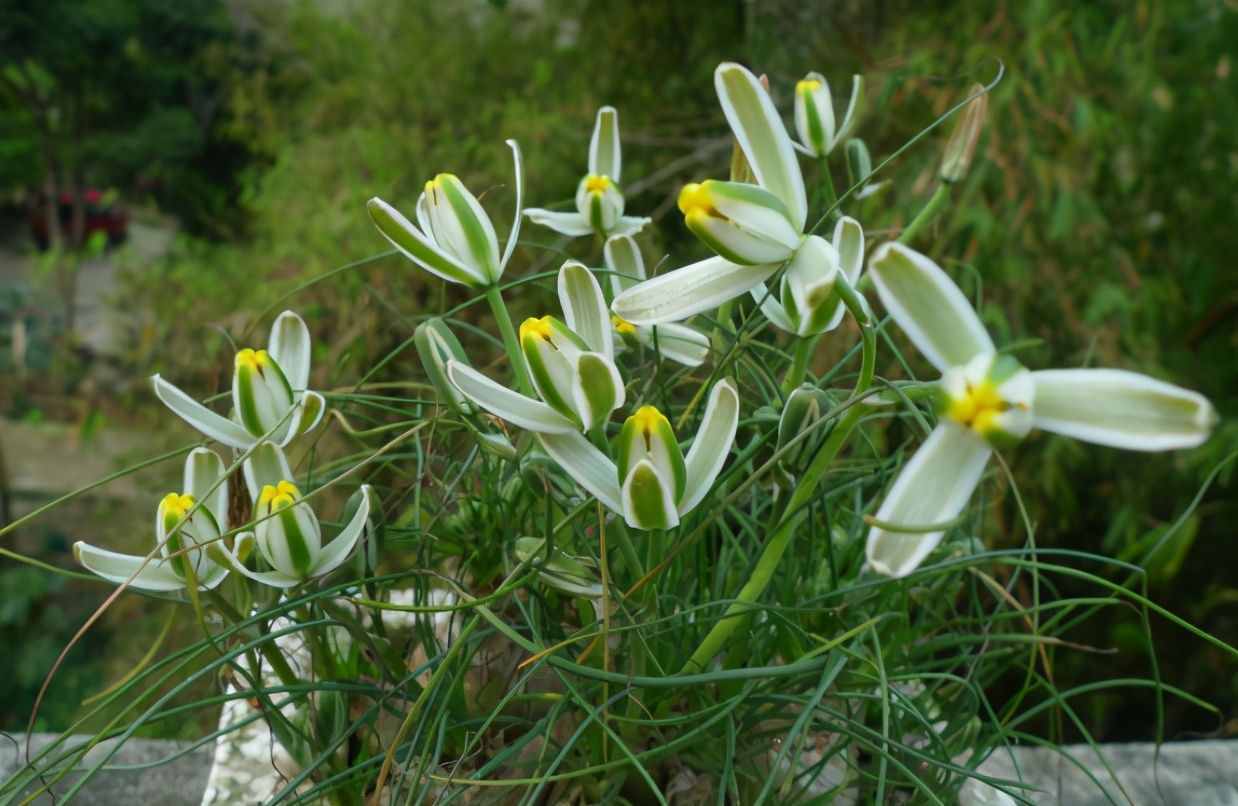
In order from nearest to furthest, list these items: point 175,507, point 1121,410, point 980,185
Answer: point 1121,410
point 175,507
point 980,185

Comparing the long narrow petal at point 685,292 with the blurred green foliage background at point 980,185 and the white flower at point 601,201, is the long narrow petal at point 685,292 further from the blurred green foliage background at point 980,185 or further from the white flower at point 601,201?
the blurred green foliage background at point 980,185

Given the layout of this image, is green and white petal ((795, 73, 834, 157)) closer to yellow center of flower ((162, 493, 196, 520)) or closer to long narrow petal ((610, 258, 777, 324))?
long narrow petal ((610, 258, 777, 324))

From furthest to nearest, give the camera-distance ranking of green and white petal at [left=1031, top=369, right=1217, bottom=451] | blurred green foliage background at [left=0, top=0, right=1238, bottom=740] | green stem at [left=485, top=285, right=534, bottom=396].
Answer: blurred green foliage background at [left=0, top=0, right=1238, bottom=740] < green stem at [left=485, top=285, right=534, bottom=396] < green and white petal at [left=1031, top=369, right=1217, bottom=451]

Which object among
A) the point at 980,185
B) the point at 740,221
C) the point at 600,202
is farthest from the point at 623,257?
the point at 980,185

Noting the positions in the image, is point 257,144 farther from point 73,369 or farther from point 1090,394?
point 1090,394

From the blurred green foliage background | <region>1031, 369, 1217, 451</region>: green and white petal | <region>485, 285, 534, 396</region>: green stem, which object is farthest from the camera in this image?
the blurred green foliage background

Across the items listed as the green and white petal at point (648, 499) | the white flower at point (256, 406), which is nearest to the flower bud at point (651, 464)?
the green and white petal at point (648, 499)

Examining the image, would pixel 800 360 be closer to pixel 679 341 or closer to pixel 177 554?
pixel 679 341

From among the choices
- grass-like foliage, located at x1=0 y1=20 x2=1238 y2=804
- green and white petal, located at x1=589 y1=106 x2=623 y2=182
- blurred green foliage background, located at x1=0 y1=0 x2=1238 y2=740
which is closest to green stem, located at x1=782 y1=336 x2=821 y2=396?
grass-like foliage, located at x1=0 y1=20 x2=1238 y2=804
